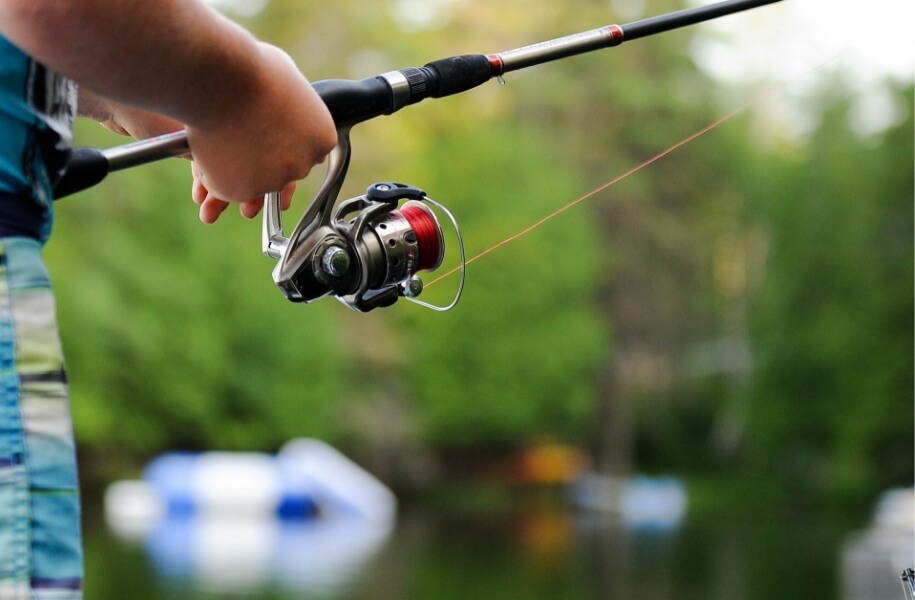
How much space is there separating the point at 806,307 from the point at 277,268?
83.1 ft

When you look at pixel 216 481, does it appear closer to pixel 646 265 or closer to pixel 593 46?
pixel 646 265

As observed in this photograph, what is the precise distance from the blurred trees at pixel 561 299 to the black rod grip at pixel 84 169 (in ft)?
62.9

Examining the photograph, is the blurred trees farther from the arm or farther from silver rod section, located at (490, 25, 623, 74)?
the arm

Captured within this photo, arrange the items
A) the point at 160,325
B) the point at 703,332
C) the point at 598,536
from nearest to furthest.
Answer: the point at 598,536 < the point at 160,325 < the point at 703,332

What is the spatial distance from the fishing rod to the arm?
0.39 feet

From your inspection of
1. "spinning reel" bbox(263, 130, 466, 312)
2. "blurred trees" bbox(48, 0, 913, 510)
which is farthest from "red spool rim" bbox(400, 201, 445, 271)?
"blurred trees" bbox(48, 0, 913, 510)

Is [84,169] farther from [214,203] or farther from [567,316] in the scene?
[567,316]

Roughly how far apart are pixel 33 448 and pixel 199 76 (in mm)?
246

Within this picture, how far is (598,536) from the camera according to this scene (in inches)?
723

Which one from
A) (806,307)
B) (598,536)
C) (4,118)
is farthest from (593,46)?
(806,307)

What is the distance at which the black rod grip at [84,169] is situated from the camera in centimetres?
104

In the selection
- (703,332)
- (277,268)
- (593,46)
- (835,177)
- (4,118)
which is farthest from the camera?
(703,332)

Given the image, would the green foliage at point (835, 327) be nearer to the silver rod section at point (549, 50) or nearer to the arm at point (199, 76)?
the silver rod section at point (549, 50)

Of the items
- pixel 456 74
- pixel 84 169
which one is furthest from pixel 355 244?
pixel 84 169
